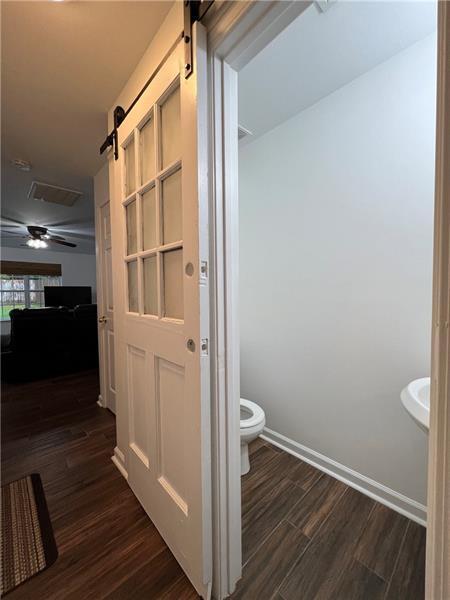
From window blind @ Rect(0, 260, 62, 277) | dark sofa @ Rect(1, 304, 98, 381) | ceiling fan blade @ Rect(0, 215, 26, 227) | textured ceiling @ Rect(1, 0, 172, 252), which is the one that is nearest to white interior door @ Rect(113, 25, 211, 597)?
textured ceiling @ Rect(1, 0, 172, 252)

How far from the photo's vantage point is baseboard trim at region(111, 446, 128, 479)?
1572 mm

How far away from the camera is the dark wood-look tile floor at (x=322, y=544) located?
0.99 meters

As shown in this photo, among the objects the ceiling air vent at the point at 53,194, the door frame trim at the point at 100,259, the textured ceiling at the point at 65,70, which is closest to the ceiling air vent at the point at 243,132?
the textured ceiling at the point at 65,70

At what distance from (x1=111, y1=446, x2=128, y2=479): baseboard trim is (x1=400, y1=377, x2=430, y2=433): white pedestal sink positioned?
1.57 m

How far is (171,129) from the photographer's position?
1.02 meters

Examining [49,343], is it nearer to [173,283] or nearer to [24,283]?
[173,283]

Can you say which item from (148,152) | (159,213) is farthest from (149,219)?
(148,152)

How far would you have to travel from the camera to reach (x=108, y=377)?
244 cm

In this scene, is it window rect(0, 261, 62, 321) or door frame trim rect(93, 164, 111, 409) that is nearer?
door frame trim rect(93, 164, 111, 409)

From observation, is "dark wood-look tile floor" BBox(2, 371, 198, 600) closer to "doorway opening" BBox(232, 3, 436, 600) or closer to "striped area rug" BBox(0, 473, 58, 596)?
"striped area rug" BBox(0, 473, 58, 596)

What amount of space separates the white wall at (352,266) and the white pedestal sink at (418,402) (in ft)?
0.78

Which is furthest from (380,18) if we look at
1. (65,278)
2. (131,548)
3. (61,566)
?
(65,278)

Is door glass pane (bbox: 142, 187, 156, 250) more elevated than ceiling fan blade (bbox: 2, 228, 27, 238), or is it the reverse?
ceiling fan blade (bbox: 2, 228, 27, 238)

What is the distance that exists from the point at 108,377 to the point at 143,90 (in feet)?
7.45
